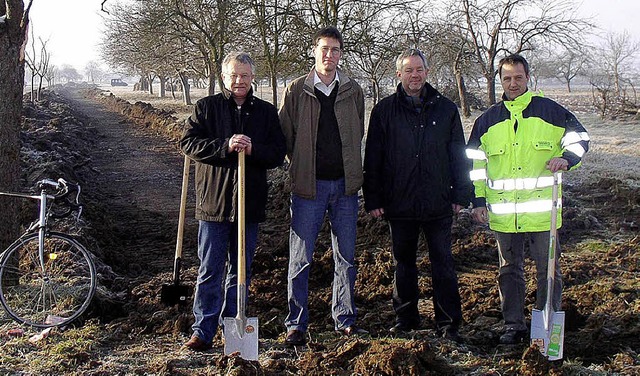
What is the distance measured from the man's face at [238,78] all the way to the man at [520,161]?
1638mm

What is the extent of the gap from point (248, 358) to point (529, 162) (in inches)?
92.0

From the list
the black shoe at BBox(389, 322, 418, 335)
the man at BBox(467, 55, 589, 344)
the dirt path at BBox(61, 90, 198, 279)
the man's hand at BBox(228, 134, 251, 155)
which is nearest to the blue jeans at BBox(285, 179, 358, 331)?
the black shoe at BBox(389, 322, 418, 335)

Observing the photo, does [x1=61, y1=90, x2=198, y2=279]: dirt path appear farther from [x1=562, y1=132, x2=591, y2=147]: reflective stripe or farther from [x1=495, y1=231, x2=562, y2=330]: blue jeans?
[x1=562, y1=132, x2=591, y2=147]: reflective stripe

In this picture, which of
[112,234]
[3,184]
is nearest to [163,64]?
[112,234]

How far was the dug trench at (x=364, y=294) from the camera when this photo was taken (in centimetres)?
406

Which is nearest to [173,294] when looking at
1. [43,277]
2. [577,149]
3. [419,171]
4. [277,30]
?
[43,277]

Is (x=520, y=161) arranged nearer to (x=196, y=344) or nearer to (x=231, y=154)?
(x=231, y=154)

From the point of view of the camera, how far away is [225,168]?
A: 4312 mm

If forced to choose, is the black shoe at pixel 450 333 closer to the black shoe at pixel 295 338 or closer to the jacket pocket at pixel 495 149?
the black shoe at pixel 295 338

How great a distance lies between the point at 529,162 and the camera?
4488mm

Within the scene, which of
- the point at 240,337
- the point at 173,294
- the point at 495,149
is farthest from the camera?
the point at 173,294

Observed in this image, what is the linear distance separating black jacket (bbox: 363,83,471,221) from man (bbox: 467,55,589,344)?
14cm

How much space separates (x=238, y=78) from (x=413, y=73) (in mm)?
1215

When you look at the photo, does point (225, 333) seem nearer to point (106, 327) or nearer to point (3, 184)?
point (106, 327)
